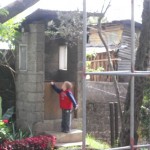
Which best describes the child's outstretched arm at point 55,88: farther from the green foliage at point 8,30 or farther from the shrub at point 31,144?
the green foliage at point 8,30

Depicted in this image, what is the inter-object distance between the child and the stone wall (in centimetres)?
104

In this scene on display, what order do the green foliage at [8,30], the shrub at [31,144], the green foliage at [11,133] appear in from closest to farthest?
1. the green foliage at [8,30]
2. the shrub at [31,144]
3. the green foliage at [11,133]

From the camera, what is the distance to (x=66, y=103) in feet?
30.1

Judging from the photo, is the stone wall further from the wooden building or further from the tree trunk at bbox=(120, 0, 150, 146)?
the tree trunk at bbox=(120, 0, 150, 146)

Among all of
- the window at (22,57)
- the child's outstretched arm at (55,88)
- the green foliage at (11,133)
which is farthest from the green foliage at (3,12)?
the window at (22,57)

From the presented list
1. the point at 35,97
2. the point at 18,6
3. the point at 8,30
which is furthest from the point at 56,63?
the point at 18,6

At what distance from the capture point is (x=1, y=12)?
454 cm

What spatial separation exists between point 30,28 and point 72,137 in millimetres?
2706

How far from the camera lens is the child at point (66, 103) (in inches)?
361

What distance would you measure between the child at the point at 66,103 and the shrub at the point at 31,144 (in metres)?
0.74

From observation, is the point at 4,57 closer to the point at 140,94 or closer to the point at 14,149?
the point at 14,149

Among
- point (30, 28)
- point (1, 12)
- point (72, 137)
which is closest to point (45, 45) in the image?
point (30, 28)

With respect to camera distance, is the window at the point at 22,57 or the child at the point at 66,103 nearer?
the child at the point at 66,103

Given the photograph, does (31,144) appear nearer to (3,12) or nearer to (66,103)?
(66,103)
